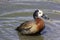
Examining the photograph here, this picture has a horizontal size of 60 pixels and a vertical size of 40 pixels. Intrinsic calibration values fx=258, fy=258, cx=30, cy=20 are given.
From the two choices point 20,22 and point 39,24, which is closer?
point 39,24

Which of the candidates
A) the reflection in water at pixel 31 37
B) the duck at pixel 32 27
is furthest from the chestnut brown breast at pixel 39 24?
the reflection in water at pixel 31 37

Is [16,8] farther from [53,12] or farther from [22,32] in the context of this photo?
[22,32]

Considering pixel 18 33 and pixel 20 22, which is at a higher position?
pixel 20 22

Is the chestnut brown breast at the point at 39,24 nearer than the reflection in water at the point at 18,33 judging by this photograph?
No

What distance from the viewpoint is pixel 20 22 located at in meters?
8.34

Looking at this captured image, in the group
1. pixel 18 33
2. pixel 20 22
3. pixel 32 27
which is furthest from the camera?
pixel 20 22

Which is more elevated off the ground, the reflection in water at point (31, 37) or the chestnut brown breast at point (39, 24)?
the chestnut brown breast at point (39, 24)

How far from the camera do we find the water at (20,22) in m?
7.07

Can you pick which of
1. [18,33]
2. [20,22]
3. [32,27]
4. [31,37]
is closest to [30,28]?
[32,27]

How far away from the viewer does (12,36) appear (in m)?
7.03

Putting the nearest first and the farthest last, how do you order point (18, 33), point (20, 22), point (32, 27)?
1. point (32, 27)
2. point (18, 33)
3. point (20, 22)

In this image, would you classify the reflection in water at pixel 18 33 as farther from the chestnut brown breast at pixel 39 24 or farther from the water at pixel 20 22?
the chestnut brown breast at pixel 39 24

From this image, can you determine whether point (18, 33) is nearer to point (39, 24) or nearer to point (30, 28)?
point (30, 28)

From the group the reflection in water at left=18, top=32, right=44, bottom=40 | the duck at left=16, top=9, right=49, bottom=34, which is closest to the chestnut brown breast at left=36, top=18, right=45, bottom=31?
the duck at left=16, top=9, right=49, bottom=34
